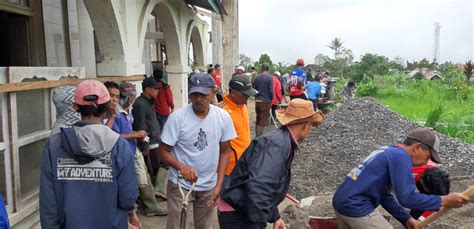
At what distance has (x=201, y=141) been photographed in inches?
124

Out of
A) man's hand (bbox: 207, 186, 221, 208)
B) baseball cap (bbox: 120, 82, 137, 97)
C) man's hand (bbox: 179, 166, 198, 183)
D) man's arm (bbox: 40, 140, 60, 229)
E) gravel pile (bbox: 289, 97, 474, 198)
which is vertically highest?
baseball cap (bbox: 120, 82, 137, 97)

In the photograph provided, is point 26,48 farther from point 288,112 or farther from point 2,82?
point 288,112

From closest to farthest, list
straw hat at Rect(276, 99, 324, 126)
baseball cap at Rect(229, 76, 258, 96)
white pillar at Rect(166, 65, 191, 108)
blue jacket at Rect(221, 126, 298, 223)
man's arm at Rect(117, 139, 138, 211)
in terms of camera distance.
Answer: man's arm at Rect(117, 139, 138, 211) < blue jacket at Rect(221, 126, 298, 223) < straw hat at Rect(276, 99, 324, 126) < baseball cap at Rect(229, 76, 258, 96) < white pillar at Rect(166, 65, 191, 108)

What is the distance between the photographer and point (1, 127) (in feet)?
9.48

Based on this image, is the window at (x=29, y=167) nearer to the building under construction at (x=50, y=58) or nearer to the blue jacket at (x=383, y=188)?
the building under construction at (x=50, y=58)

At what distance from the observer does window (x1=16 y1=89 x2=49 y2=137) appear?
125 inches

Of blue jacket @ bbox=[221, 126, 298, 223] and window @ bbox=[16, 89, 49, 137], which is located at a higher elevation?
window @ bbox=[16, 89, 49, 137]

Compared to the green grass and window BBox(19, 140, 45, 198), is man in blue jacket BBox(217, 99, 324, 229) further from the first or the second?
the green grass

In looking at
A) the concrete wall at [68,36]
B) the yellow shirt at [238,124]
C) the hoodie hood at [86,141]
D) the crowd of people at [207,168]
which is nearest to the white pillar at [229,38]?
the concrete wall at [68,36]

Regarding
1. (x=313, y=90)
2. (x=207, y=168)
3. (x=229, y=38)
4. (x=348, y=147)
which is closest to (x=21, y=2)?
(x=207, y=168)

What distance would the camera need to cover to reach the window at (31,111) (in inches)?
125

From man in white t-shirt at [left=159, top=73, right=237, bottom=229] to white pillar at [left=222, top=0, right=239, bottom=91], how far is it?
12612mm

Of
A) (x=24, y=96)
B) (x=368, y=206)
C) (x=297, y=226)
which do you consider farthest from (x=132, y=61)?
(x=368, y=206)

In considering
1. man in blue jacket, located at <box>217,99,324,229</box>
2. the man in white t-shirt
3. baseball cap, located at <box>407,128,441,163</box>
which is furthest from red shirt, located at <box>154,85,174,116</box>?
Result: baseball cap, located at <box>407,128,441,163</box>
